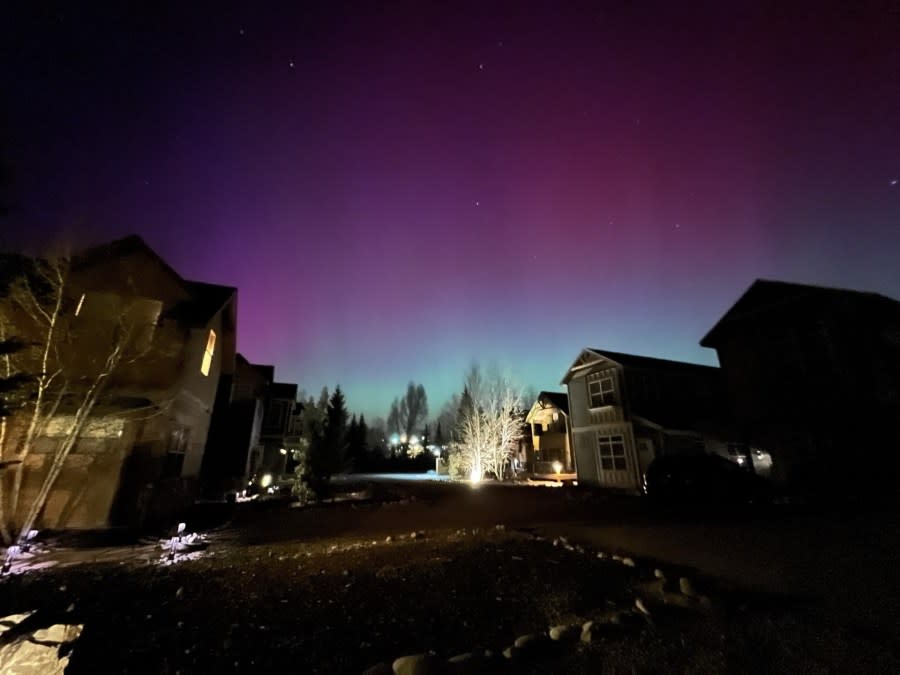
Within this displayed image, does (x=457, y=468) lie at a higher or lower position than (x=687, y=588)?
higher

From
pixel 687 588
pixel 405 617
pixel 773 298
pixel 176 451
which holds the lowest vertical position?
pixel 405 617

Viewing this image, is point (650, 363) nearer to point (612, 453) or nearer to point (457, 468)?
point (612, 453)

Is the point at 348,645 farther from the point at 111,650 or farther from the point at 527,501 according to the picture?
the point at 527,501

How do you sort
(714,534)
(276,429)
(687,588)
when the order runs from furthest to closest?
1. (276,429)
2. (714,534)
3. (687,588)

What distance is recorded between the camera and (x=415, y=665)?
305 cm

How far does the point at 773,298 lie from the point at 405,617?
63.7 feet

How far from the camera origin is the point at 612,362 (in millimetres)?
22312

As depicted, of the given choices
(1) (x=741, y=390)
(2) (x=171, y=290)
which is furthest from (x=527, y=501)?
(2) (x=171, y=290)

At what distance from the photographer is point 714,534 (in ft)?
27.1

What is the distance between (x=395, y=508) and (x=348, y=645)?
441 inches

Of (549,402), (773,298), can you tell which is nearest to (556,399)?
(549,402)

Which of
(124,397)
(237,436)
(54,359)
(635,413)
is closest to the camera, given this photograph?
(54,359)

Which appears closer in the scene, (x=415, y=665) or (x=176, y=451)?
(x=415, y=665)

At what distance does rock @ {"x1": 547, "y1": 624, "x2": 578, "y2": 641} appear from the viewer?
3.59 m
